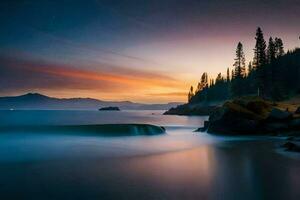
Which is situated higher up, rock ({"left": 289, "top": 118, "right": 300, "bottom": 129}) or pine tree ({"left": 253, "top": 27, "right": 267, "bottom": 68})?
pine tree ({"left": 253, "top": 27, "right": 267, "bottom": 68})

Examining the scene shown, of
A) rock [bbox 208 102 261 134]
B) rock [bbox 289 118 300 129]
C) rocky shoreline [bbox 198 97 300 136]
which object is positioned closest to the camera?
rock [bbox 289 118 300 129]

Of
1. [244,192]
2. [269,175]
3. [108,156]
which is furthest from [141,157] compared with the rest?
[244,192]

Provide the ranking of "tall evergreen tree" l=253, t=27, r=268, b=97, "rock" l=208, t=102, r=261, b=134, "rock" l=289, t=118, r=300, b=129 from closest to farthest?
"rock" l=289, t=118, r=300, b=129
"rock" l=208, t=102, r=261, b=134
"tall evergreen tree" l=253, t=27, r=268, b=97

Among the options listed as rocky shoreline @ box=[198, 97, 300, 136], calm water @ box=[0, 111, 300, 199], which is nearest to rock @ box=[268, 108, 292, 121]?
rocky shoreline @ box=[198, 97, 300, 136]

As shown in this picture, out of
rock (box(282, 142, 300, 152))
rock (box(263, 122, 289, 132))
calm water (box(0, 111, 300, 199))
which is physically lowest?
calm water (box(0, 111, 300, 199))

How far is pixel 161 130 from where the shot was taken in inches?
1829

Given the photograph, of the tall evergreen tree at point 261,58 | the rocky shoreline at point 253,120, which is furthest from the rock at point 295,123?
the tall evergreen tree at point 261,58

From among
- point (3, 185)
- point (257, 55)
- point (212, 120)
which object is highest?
point (257, 55)

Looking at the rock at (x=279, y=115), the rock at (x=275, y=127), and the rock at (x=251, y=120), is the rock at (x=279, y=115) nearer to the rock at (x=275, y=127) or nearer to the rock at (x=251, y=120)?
the rock at (x=251, y=120)

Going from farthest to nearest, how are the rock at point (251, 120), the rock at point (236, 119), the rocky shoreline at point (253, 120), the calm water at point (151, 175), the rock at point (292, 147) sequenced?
the rock at point (236, 119)
the rock at point (251, 120)
the rocky shoreline at point (253, 120)
the rock at point (292, 147)
the calm water at point (151, 175)

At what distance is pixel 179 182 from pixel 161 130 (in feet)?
104

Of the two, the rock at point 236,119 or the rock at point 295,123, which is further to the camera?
the rock at point 236,119

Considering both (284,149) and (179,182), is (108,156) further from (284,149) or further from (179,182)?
(284,149)

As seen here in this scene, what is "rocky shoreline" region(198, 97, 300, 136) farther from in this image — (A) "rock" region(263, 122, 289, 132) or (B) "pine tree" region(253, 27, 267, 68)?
(B) "pine tree" region(253, 27, 267, 68)
